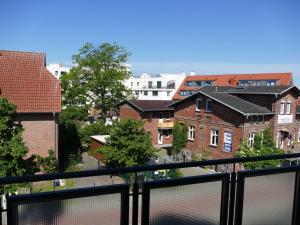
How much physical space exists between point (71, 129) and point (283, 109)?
17569 millimetres

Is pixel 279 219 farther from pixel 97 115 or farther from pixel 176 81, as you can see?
pixel 176 81

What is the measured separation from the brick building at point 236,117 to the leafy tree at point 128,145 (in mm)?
8520

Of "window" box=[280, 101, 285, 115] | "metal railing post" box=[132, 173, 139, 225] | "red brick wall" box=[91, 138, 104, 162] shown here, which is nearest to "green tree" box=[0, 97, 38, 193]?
"red brick wall" box=[91, 138, 104, 162]

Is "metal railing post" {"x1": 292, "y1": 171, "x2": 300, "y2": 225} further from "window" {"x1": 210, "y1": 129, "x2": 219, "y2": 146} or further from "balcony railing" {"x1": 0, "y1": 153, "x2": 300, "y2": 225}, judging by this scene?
"window" {"x1": 210, "y1": 129, "x2": 219, "y2": 146}

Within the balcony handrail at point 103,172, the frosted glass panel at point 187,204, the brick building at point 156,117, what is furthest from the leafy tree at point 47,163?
the balcony handrail at point 103,172

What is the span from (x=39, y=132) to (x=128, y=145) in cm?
494

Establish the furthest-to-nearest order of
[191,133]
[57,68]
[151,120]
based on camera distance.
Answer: [57,68]
[151,120]
[191,133]

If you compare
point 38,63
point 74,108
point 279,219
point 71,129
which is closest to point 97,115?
point 74,108

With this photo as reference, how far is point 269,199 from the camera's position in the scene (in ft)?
10.0

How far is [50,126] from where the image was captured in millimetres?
18328

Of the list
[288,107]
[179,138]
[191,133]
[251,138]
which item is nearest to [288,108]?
[288,107]

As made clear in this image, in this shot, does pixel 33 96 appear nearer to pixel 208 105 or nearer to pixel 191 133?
pixel 208 105

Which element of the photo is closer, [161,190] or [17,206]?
[17,206]

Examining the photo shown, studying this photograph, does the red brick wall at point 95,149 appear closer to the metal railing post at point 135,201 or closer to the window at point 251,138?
the window at point 251,138
